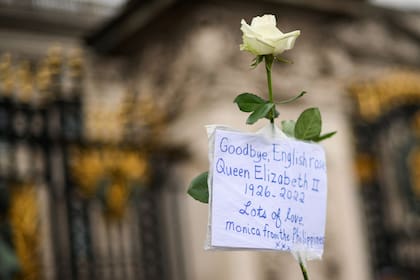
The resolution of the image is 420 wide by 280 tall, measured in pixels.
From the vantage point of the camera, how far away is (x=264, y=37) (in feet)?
6.32

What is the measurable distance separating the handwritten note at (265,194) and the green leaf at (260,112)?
49mm

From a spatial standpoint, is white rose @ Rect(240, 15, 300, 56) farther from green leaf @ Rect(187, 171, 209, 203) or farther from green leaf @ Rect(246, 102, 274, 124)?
green leaf @ Rect(187, 171, 209, 203)

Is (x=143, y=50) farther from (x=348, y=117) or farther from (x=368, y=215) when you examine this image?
(x=368, y=215)

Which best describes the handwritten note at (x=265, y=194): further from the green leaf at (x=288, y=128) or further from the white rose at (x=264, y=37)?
the white rose at (x=264, y=37)

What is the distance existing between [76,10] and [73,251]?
273 cm

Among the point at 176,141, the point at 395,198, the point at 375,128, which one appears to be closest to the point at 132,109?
the point at 176,141

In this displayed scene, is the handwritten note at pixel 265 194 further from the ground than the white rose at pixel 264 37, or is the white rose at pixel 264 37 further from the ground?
the white rose at pixel 264 37

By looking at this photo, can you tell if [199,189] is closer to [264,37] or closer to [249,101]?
[249,101]

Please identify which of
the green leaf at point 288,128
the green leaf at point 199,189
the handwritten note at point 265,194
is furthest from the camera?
the green leaf at point 288,128

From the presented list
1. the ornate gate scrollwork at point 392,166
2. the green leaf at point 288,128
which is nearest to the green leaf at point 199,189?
the green leaf at point 288,128

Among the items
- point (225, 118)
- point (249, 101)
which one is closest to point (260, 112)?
point (249, 101)

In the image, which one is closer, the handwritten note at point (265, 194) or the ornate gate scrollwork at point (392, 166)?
the handwritten note at point (265, 194)

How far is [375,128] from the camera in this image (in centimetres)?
613

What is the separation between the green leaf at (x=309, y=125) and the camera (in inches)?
83.0
